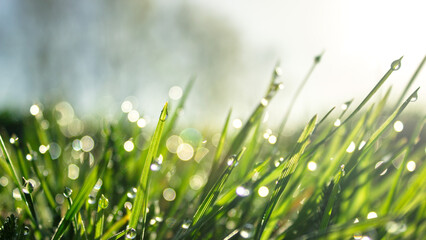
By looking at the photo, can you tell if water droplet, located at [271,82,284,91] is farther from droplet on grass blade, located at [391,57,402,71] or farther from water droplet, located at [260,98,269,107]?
droplet on grass blade, located at [391,57,402,71]

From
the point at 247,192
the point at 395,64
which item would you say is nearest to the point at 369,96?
the point at 395,64

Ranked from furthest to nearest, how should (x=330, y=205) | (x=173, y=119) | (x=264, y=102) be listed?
(x=173, y=119) → (x=264, y=102) → (x=330, y=205)

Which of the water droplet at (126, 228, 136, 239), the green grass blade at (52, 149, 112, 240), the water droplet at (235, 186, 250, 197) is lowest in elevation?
the water droplet at (126, 228, 136, 239)

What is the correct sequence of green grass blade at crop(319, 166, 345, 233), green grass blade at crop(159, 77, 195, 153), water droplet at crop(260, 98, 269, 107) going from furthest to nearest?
green grass blade at crop(159, 77, 195, 153) < water droplet at crop(260, 98, 269, 107) < green grass blade at crop(319, 166, 345, 233)

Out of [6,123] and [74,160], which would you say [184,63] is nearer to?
[6,123]

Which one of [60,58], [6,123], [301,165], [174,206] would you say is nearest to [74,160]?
[174,206]

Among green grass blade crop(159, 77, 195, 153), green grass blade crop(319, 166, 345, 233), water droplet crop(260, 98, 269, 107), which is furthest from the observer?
green grass blade crop(159, 77, 195, 153)

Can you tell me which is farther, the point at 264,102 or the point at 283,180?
the point at 264,102

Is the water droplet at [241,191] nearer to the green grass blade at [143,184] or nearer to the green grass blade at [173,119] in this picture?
the green grass blade at [143,184]

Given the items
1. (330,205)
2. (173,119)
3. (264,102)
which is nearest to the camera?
(330,205)

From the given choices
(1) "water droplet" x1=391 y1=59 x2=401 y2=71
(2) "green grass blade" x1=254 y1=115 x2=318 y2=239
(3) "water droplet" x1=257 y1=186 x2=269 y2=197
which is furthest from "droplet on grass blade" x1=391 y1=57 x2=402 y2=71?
(3) "water droplet" x1=257 y1=186 x2=269 y2=197

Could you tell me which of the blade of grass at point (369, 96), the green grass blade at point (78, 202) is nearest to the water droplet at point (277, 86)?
the blade of grass at point (369, 96)

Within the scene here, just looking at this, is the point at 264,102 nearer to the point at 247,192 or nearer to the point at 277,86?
the point at 277,86
